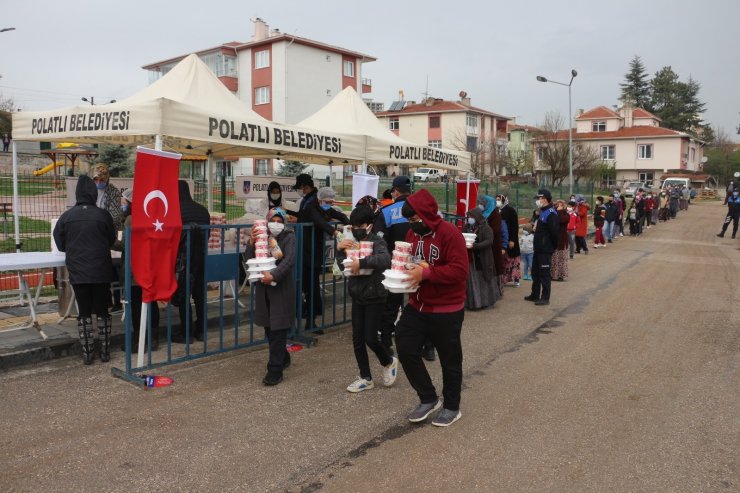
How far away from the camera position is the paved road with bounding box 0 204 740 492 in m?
3.88

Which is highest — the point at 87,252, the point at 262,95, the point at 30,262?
the point at 262,95

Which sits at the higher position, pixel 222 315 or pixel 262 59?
pixel 262 59

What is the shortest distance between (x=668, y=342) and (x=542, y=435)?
374 cm

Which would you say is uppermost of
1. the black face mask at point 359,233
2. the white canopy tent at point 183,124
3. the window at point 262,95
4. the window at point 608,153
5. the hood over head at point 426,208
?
the window at point 262,95

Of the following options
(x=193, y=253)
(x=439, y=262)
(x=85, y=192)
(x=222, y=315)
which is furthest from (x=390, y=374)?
(x=85, y=192)

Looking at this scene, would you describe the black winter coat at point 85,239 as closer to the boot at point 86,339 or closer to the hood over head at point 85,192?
the hood over head at point 85,192

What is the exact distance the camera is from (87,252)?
6.04 metres

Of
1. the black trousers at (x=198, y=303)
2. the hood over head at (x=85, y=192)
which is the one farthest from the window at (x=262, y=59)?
the hood over head at (x=85, y=192)

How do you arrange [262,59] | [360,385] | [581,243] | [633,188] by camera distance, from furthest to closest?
[262,59]
[633,188]
[581,243]
[360,385]

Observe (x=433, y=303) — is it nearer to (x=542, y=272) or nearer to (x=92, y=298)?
(x=92, y=298)

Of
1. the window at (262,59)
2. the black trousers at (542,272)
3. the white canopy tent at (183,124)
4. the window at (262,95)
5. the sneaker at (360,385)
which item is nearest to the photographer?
the sneaker at (360,385)

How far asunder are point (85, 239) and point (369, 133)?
5.86 meters

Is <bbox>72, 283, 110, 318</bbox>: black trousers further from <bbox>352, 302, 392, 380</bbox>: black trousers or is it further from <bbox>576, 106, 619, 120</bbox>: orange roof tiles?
<bbox>576, 106, 619, 120</bbox>: orange roof tiles

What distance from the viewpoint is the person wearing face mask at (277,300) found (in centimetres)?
568
